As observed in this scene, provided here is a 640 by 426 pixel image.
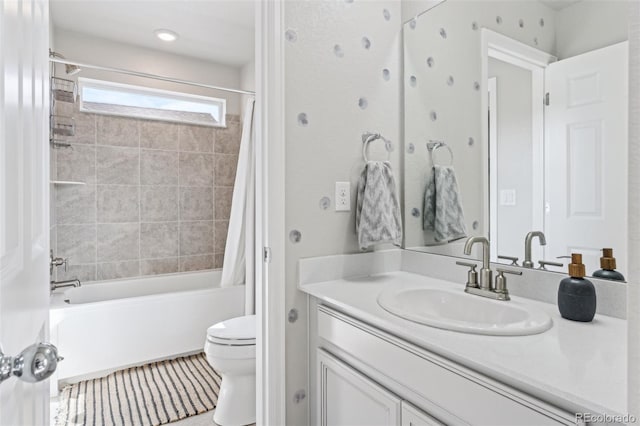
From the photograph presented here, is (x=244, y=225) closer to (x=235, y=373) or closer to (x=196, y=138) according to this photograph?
(x=196, y=138)

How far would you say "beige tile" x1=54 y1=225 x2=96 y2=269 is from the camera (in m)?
2.81

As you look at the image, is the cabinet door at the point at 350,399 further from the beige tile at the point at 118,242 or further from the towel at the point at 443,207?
the beige tile at the point at 118,242

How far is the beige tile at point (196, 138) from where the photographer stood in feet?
10.9

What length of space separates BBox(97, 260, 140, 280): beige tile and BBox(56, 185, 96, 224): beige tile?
0.39 m

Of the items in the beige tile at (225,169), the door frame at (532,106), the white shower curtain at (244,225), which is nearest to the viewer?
the door frame at (532,106)

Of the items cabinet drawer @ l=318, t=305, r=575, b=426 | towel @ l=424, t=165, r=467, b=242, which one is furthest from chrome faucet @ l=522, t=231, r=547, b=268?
cabinet drawer @ l=318, t=305, r=575, b=426

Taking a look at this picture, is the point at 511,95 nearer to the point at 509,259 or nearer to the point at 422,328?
the point at 509,259

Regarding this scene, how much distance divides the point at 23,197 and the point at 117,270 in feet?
8.71

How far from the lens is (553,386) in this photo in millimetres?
664

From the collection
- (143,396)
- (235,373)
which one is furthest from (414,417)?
(143,396)

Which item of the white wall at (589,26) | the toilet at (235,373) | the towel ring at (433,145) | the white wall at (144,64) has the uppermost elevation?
the white wall at (144,64)

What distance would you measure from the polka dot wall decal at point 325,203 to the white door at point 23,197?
913 millimetres

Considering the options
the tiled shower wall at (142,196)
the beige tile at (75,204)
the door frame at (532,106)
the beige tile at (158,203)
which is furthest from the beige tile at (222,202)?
the door frame at (532,106)

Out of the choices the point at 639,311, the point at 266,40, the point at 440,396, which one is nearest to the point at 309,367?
the point at 440,396
